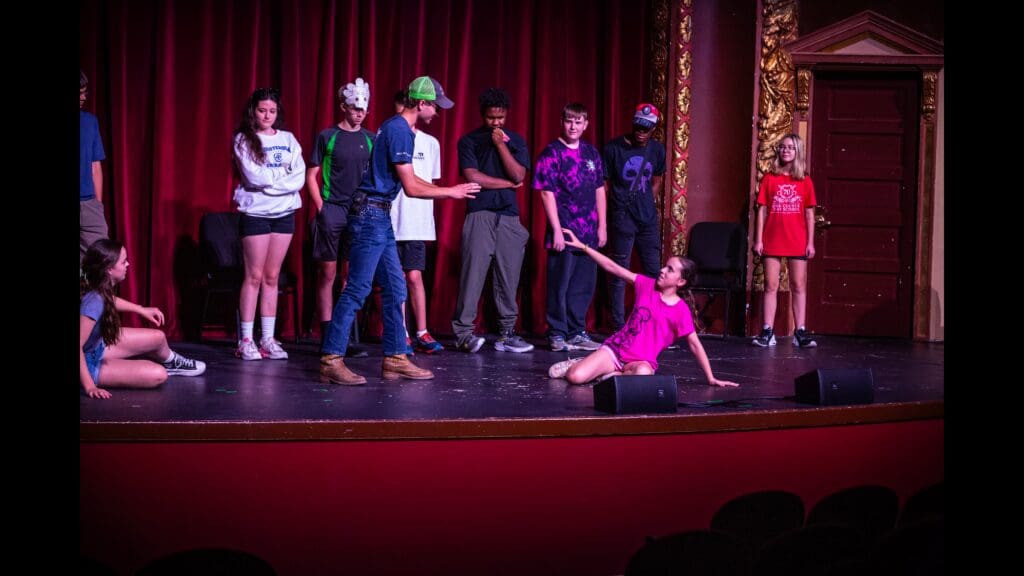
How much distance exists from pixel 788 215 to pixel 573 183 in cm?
161

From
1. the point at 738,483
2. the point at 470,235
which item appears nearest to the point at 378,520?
the point at 738,483

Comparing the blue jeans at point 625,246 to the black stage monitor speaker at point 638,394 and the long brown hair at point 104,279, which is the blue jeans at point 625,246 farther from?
the long brown hair at point 104,279

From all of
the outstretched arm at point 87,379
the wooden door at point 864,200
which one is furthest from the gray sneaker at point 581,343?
the outstretched arm at point 87,379

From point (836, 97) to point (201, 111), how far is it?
15.1 ft

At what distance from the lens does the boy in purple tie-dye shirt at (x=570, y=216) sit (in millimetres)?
6039

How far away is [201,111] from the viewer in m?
6.52

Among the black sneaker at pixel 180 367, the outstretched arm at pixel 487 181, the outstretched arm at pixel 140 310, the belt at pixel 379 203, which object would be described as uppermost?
the outstretched arm at pixel 487 181

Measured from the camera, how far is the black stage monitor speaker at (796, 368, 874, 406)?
411 cm

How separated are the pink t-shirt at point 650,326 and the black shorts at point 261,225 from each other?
1.92 metres

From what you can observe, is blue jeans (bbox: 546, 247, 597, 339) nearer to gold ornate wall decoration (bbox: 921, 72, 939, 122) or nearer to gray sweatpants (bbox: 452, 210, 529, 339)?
gray sweatpants (bbox: 452, 210, 529, 339)

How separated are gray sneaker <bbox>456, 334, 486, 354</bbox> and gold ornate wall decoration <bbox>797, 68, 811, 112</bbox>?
3.19 metres

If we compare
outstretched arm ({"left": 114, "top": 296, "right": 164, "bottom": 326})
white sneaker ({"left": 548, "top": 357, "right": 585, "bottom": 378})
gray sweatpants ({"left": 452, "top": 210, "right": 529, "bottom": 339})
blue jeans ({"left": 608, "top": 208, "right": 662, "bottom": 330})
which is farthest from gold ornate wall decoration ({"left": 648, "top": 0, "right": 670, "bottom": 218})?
outstretched arm ({"left": 114, "top": 296, "right": 164, "bottom": 326})

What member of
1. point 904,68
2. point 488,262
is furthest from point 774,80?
point 488,262

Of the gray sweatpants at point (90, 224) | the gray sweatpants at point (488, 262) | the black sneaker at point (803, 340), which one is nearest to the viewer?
the gray sweatpants at point (90, 224)
